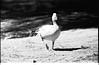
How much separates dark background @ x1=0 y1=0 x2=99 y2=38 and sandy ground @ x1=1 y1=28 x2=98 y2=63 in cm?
22

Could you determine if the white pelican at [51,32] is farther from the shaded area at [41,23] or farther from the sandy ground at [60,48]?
the shaded area at [41,23]

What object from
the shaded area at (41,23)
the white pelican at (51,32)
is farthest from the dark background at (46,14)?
the white pelican at (51,32)

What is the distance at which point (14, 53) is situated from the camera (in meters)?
4.58

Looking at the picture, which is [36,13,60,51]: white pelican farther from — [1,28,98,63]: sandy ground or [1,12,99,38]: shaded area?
[1,12,99,38]: shaded area

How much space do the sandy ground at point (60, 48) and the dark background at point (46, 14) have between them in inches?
8.5

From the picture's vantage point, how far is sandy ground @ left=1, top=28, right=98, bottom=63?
4.43m

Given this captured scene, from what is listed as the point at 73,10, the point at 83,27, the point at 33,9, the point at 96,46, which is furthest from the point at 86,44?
the point at 33,9

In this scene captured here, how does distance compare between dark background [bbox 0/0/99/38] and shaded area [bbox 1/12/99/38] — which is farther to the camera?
dark background [bbox 0/0/99/38]

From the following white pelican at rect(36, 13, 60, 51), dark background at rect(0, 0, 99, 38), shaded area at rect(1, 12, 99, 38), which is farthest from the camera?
dark background at rect(0, 0, 99, 38)

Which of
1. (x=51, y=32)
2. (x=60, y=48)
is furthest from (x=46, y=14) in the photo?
(x=51, y=32)

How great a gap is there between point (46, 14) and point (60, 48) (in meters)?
0.80

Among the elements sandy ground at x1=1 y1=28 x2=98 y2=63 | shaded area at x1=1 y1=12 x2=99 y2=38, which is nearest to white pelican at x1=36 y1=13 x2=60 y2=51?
sandy ground at x1=1 y1=28 x2=98 y2=63

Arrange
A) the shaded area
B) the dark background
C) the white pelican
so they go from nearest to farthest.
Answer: the white pelican < the shaded area < the dark background

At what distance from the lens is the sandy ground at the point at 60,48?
4.43m
